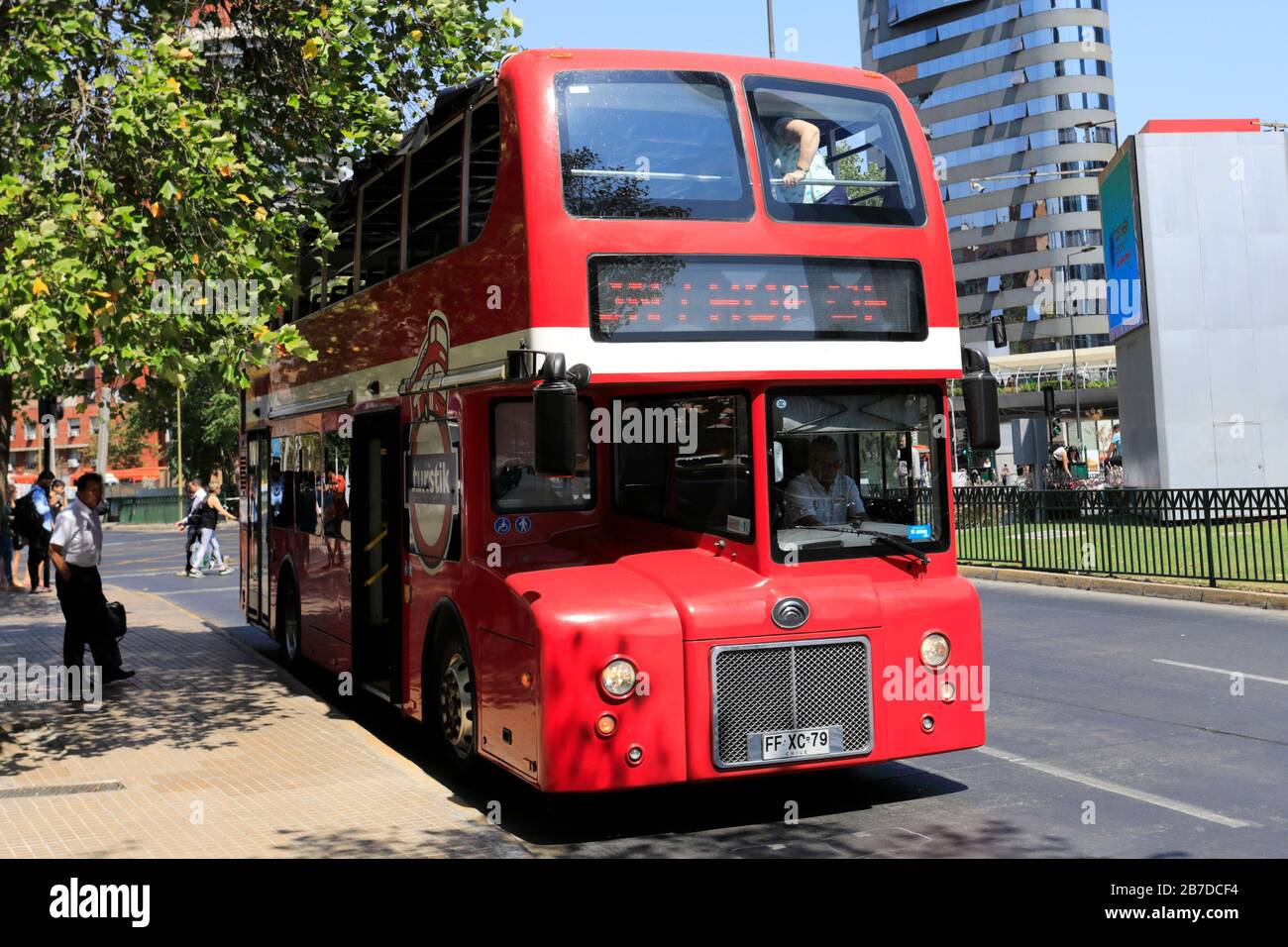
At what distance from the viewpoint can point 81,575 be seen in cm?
1127

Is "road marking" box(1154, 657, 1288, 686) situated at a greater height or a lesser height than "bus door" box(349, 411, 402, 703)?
lesser

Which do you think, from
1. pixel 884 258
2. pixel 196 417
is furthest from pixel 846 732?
pixel 196 417

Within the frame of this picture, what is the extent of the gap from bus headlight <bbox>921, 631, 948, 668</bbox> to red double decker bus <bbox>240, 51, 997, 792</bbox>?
12 millimetres

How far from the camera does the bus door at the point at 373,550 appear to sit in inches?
399

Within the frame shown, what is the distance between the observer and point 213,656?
13.8 m

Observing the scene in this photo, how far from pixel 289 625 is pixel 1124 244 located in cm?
2448

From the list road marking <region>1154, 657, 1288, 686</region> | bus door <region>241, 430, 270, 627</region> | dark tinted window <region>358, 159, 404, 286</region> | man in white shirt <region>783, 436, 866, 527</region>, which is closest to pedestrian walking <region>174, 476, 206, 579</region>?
bus door <region>241, 430, 270, 627</region>

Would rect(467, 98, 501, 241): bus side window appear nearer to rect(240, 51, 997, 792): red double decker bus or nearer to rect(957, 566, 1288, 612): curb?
rect(240, 51, 997, 792): red double decker bus

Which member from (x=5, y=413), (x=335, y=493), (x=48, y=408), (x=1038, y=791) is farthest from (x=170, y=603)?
(x=1038, y=791)

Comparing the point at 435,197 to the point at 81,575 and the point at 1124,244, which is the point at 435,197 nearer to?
the point at 81,575

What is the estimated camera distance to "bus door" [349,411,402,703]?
33.2ft

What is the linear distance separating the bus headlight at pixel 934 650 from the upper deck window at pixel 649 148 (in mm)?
2478
